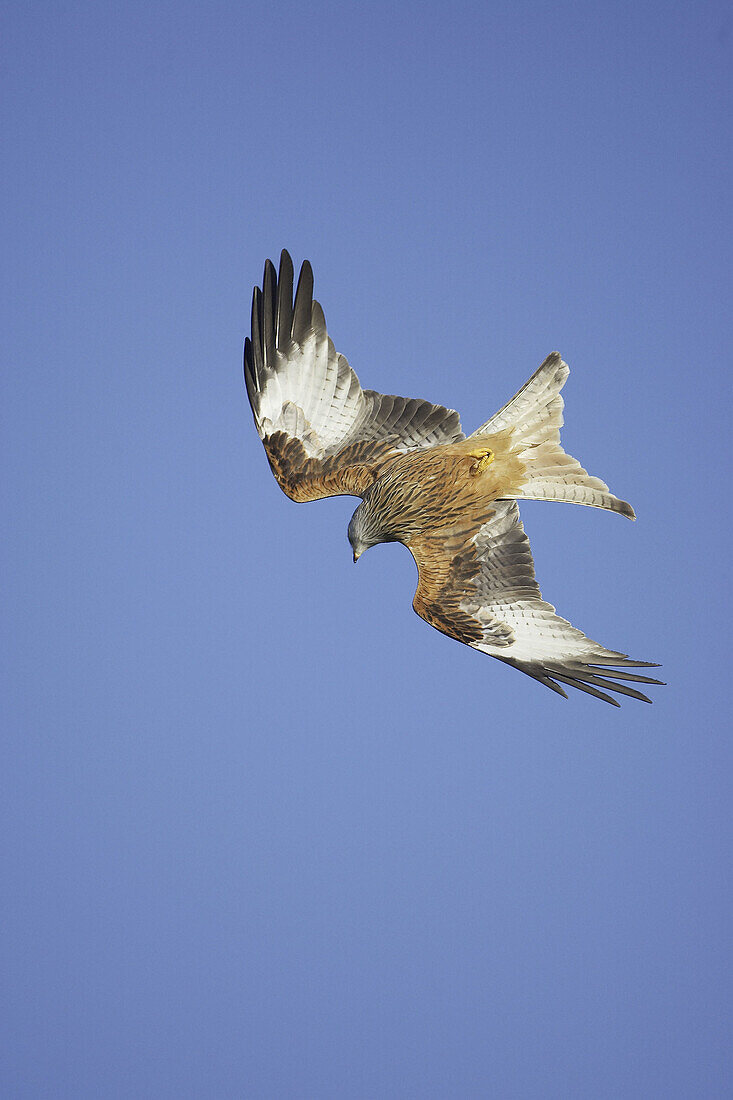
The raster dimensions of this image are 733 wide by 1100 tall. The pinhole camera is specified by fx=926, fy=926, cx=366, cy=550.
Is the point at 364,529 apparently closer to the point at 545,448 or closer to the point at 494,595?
the point at 494,595

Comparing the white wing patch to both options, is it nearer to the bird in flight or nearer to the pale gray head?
the bird in flight

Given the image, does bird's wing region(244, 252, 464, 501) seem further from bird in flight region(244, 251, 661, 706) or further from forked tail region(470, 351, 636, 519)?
forked tail region(470, 351, 636, 519)

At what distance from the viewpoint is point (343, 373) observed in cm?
334

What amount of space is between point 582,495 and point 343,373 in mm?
954

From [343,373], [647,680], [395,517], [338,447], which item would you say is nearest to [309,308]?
[343,373]

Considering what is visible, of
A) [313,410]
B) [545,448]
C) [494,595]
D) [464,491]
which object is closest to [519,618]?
[494,595]

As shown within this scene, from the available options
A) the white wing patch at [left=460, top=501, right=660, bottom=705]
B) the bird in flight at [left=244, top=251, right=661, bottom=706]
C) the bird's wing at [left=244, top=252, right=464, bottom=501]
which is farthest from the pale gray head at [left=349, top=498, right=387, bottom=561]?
the white wing patch at [left=460, top=501, right=660, bottom=705]

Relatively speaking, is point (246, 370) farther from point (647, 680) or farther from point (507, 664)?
point (647, 680)

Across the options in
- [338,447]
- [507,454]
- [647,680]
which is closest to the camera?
[647,680]

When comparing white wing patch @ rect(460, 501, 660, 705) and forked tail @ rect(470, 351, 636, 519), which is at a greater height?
forked tail @ rect(470, 351, 636, 519)

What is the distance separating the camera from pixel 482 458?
10.2ft

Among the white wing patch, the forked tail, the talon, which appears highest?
the forked tail

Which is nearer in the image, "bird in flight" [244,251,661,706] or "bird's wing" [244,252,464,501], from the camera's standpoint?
"bird in flight" [244,251,661,706]

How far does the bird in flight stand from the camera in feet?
10.2
